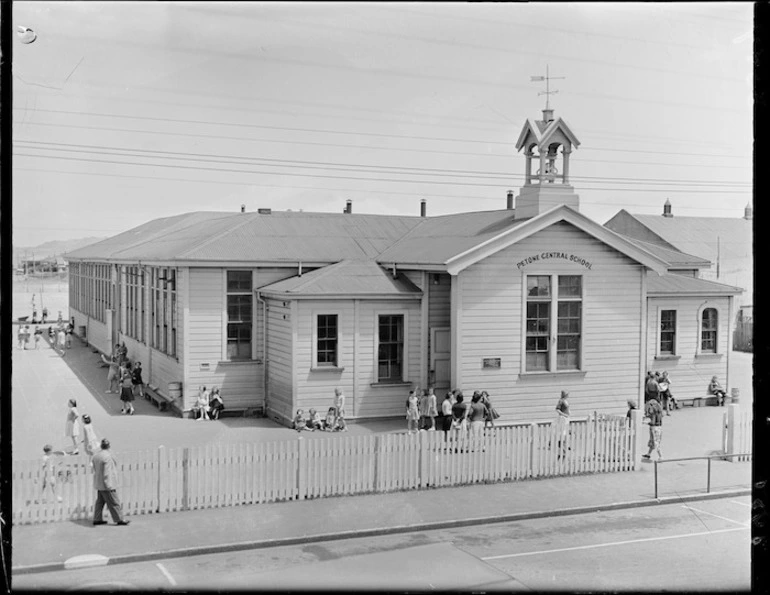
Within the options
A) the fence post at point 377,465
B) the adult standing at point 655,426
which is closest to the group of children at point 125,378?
the fence post at point 377,465

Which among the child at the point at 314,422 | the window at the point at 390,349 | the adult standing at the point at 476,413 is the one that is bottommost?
the child at the point at 314,422

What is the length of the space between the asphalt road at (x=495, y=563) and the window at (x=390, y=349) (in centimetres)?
884

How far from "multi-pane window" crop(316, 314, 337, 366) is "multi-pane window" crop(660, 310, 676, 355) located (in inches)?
342

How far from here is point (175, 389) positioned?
21.3 meters

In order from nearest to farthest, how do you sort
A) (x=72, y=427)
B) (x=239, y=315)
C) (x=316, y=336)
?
(x=72, y=427)
(x=316, y=336)
(x=239, y=315)

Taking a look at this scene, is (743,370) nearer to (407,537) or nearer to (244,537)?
(407,537)

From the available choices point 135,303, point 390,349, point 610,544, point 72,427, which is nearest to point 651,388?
point 390,349

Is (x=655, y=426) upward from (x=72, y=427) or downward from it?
downward

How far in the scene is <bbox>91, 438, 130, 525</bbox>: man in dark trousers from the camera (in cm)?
1184

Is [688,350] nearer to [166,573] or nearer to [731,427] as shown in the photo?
[731,427]

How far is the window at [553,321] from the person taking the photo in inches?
798

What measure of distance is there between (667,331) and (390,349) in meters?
7.43

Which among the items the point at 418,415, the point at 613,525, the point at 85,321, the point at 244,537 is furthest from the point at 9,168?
the point at 85,321

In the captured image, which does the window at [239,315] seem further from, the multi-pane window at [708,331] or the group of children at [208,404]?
the multi-pane window at [708,331]
